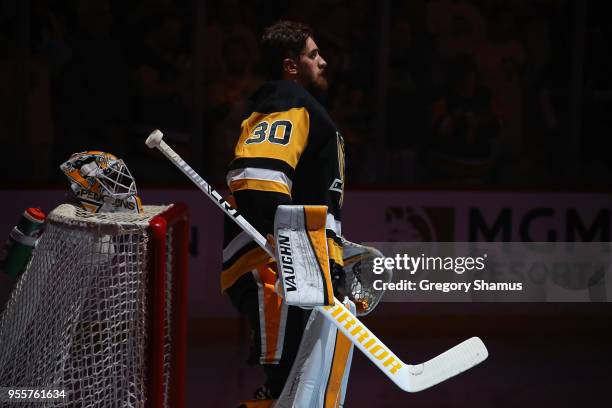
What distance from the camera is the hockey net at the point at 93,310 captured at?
2459 mm

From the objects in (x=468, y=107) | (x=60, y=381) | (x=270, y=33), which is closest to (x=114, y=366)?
(x=60, y=381)

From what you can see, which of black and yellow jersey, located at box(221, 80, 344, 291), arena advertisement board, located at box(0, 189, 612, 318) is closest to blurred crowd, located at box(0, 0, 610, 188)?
arena advertisement board, located at box(0, 189, 612, 318)

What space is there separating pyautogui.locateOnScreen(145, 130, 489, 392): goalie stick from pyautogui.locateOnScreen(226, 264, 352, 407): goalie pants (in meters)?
0.08

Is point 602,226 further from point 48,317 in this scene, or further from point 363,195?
point 48,317

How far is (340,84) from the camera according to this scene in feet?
17.9

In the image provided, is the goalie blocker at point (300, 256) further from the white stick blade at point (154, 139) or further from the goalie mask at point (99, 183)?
the goalie mask at point (99, 183)

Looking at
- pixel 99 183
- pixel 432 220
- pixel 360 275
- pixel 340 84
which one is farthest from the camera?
pixel 340 84

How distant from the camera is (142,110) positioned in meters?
5.33

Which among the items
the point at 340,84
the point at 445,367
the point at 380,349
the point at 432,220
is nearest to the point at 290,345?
the point at 380,349

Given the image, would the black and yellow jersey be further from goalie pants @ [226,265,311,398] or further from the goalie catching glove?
the goalie catching glove

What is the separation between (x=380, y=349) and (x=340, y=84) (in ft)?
9.34

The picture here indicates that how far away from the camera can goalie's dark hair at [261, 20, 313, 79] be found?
286 cm

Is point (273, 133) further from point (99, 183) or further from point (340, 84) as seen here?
point (340, 84)

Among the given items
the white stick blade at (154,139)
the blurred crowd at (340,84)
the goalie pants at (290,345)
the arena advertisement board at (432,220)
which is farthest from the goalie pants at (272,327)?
the blurred crowd at (340,84)
